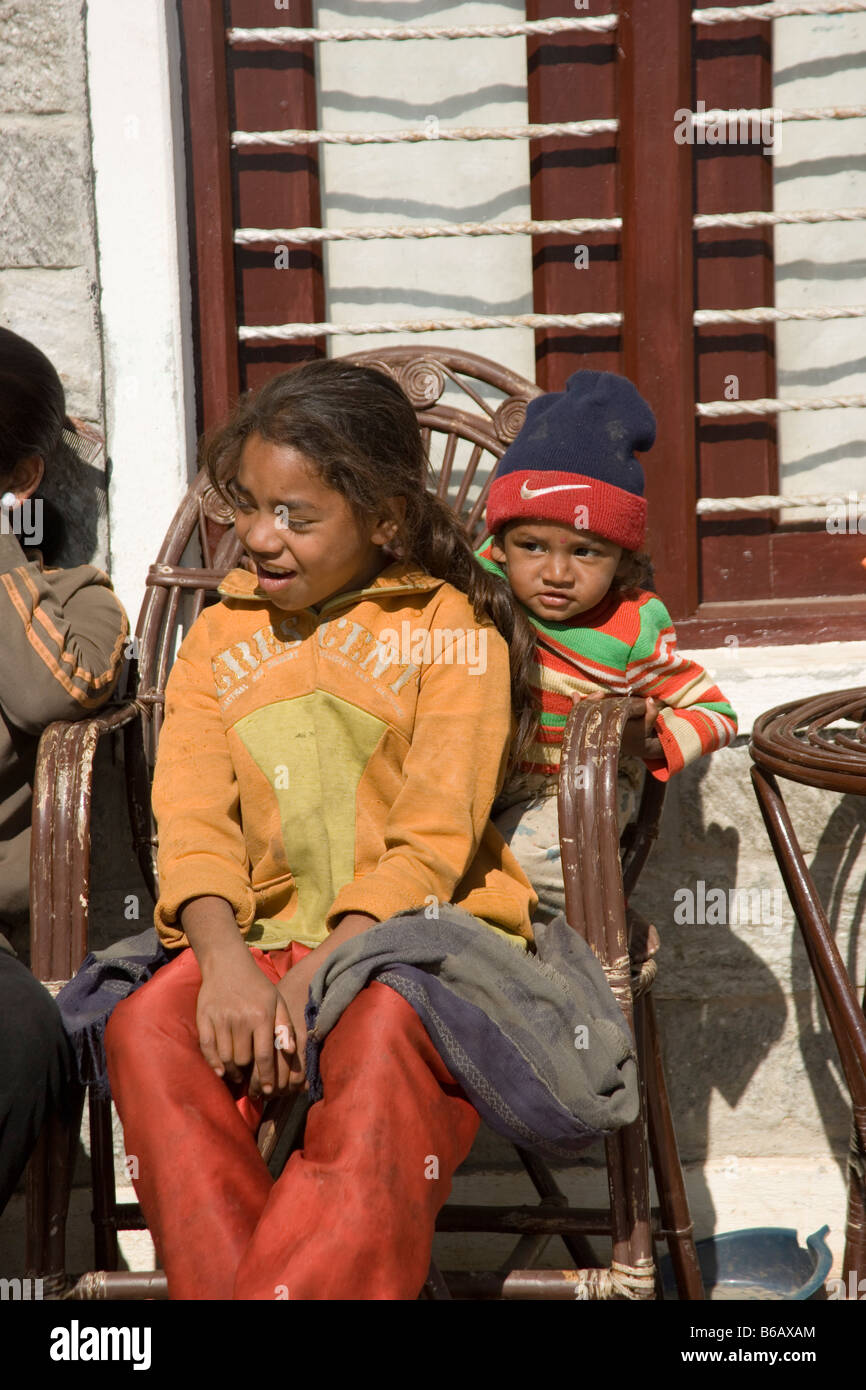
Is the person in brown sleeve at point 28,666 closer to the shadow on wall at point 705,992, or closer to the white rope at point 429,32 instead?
the white rope at point 429,32

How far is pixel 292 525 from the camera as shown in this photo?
6.26 feet

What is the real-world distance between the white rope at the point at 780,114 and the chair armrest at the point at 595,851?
1.55 metres

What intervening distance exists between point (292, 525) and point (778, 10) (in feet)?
5.25

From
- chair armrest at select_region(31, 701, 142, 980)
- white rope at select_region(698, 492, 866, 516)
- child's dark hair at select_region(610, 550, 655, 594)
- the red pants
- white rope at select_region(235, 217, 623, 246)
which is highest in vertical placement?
white rope at select_region(235, 217, 623, 246)

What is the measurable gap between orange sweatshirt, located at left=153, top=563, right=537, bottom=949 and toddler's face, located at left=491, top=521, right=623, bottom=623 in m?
0.17

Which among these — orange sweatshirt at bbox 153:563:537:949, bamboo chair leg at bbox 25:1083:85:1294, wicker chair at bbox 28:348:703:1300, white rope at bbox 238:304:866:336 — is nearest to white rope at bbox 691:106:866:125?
white rope at bbox 238:304:866:336

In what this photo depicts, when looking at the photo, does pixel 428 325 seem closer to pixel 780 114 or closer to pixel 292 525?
pixel 780 114

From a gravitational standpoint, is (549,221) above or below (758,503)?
above

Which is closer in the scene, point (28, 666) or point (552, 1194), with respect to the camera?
point (28, 666)

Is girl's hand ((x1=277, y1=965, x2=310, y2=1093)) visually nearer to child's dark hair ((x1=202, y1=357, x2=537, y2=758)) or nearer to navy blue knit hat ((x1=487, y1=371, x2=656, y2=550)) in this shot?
child's dark hair ((x1=202, y1=357, x2=537, y2=758))

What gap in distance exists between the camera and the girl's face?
1.90m

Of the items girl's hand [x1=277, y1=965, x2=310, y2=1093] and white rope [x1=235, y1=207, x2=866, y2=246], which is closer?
girl's hand [x1=277, y1=965, x2=310, y2=1093]

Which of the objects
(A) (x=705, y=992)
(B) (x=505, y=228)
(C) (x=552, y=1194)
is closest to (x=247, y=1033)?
(C) (x=552, y=1194)
